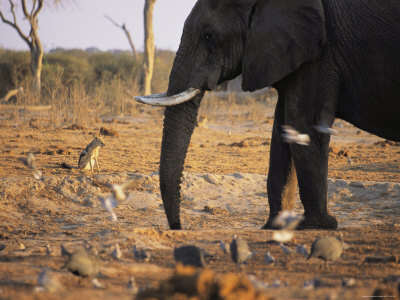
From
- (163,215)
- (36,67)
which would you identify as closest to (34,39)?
(36,67)

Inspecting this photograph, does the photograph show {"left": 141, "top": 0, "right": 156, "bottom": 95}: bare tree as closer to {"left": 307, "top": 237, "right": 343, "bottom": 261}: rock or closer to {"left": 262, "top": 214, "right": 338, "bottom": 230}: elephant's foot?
{"left": 262, "top": 214, "right": 338, "bottom": 230}: elephant's foot

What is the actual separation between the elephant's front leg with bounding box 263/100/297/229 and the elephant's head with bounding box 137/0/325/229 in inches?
24.5

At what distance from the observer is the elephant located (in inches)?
173

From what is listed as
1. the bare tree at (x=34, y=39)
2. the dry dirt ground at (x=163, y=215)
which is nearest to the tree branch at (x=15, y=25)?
the bare tree at (x=34, y=39)

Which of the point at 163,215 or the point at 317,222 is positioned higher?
the point at 317,222

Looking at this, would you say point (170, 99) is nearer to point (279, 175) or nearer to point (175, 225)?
point (175, 225)

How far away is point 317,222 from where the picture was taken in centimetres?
465

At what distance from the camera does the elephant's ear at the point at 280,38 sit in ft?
14.4

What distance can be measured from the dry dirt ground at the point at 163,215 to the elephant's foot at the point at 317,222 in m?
0.16

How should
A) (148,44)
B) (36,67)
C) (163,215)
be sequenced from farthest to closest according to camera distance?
(148,44) < (36,67) < (163,215)

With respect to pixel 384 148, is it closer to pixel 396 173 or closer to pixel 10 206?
pixel 396 173

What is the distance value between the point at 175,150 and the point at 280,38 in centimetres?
126

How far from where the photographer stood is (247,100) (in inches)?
810

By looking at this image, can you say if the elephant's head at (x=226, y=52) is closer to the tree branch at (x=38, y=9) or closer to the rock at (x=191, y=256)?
the rock at (x=191, y=256)
